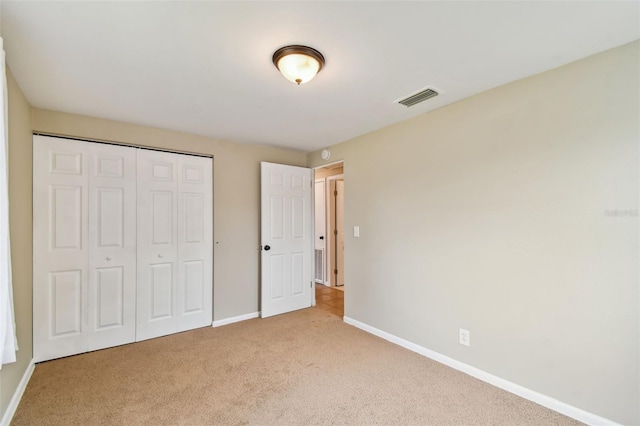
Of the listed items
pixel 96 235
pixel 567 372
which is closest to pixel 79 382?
pixel 96 235

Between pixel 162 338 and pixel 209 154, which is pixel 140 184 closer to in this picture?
pixel 209 154

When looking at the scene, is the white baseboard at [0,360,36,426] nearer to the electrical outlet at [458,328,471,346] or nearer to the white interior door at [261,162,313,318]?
the white interior door at [261,162,313,318]

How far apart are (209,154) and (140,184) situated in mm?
830

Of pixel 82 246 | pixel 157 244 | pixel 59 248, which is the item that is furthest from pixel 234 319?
pixel 59 248

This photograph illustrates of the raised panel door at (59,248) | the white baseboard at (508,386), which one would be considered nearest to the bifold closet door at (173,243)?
the raised panel door at (59,248)

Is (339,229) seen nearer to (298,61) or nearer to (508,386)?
(508,386)

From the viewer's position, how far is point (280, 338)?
3162 mm

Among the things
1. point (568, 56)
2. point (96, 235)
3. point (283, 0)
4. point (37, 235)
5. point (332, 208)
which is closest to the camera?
point (283, 0)

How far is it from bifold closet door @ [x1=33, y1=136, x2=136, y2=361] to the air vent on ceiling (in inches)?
110

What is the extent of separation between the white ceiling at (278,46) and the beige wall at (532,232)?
0.26 meters

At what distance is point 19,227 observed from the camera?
7.29 feet

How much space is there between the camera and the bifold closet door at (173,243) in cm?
313

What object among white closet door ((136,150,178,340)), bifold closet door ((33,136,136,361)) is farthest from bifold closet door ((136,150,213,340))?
bifold closet door ((33,136,136,361))

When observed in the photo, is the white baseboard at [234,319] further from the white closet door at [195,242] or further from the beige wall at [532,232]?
the beige wall at [532,232]
